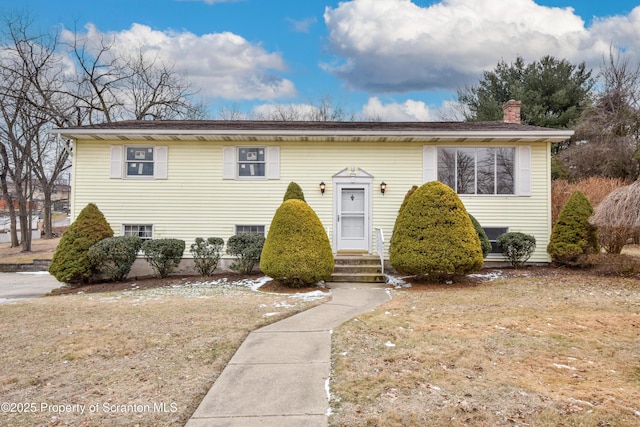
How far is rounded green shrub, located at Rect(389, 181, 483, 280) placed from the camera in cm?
926

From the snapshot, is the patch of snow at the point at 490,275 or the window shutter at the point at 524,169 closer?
the patch of snow at the point at 490,275

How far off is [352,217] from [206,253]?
4.52m

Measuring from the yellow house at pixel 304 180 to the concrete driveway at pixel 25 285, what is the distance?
8.80 feet

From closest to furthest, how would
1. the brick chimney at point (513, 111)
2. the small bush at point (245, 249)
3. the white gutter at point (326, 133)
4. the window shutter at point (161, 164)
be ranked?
the small bush at point (245, 249), the white gutter at point (326, 133), the window shutter at point (161, 164), the brick chimney at point (513, 111)

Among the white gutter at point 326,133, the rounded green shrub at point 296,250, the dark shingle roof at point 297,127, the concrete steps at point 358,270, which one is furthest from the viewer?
the dark shingle roof at point 297,127

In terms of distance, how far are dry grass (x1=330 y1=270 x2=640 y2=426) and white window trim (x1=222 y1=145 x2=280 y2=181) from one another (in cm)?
628

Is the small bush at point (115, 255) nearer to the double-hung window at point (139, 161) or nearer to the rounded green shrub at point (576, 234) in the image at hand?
the double-hung window at point (139, 161)

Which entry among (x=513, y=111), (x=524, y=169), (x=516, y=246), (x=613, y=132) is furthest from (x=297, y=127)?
(x=613, y=132)

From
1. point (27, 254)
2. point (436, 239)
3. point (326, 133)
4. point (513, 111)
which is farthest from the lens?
point (27, 254)

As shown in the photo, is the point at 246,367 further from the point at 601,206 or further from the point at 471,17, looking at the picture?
the point at 471,17

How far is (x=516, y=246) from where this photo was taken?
1147 cm

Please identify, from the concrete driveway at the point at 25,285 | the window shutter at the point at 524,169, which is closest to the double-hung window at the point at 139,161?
the concrete driveway at the point at 25,285

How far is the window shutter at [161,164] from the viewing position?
40.4 ft

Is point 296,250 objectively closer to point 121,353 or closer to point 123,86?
point 121,353
